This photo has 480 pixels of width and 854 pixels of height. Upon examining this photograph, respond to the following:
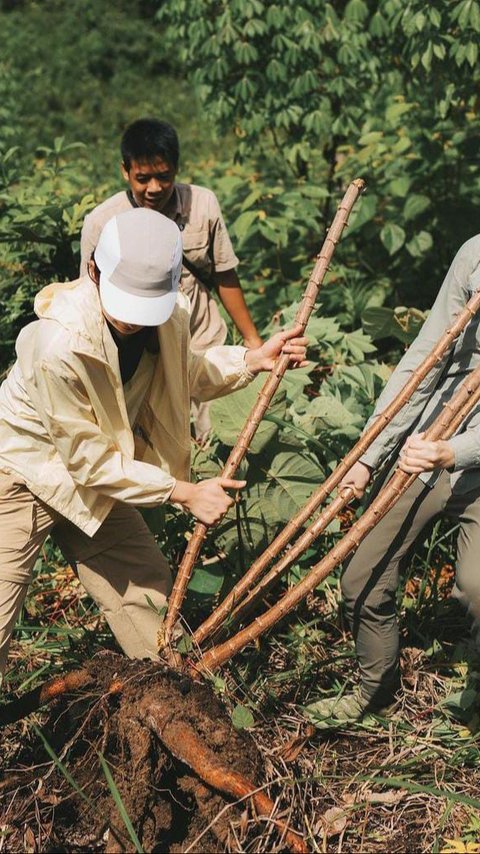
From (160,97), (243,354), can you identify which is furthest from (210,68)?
(160,97)

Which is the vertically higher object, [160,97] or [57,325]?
[57,325]

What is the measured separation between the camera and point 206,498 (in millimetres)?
2373

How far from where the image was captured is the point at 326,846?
7.81ft

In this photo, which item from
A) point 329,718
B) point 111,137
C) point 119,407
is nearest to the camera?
point 119,407

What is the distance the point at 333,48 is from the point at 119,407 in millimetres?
3580

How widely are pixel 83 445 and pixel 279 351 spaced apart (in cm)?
63

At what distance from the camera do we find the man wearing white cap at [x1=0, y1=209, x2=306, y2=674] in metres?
2.24

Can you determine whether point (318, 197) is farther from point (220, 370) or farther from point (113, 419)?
point (113, 419)

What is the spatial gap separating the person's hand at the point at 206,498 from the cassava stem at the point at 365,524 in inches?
12.0

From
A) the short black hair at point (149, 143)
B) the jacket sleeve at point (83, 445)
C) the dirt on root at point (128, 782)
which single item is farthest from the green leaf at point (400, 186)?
the dirt on root at point (128, 782)

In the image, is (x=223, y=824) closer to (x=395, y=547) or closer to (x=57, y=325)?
(x=395, y=547)

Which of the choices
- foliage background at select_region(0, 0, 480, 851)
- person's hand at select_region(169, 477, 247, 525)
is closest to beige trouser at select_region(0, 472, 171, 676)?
foliage background at select_region(0, 0, 480, 851)

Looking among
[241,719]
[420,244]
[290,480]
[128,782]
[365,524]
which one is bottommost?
[128,782]

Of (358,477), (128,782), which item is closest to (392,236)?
(358,477)
